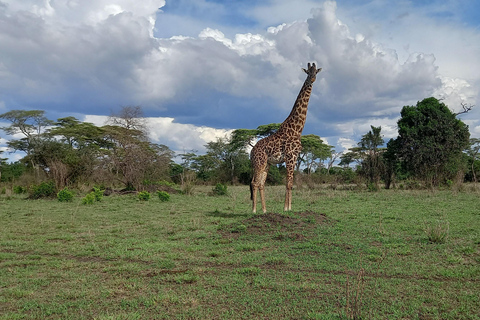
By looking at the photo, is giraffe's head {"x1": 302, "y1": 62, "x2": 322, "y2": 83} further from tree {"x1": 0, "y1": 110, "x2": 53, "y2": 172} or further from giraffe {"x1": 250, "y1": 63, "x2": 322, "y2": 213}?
tree {"x1": 0, "y1": 110, "x2": 53, "y2": 172}

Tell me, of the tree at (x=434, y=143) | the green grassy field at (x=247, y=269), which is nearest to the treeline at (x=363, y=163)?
the tree at (x=434, y=143)

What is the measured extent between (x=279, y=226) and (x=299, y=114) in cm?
422

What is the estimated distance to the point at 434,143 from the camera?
24891mm

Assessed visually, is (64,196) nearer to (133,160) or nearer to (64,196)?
(64,196)

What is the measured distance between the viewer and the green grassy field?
14.6 ft

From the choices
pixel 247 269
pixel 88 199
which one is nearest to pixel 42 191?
pixel 88 199

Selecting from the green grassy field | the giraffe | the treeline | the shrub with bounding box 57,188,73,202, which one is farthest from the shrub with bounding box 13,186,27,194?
the giraffe

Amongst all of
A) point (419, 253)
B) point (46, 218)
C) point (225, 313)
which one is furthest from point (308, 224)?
point (46, 218)

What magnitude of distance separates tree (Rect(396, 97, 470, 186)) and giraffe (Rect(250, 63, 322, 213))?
16470mm

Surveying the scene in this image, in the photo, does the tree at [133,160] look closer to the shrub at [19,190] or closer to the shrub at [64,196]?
the shrub at [64,196]

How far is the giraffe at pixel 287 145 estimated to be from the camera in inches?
452

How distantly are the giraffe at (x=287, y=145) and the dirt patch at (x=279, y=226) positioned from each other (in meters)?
1.89

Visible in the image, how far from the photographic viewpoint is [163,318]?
13.8 feet

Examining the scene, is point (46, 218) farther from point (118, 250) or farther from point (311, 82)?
point (311, 82)
